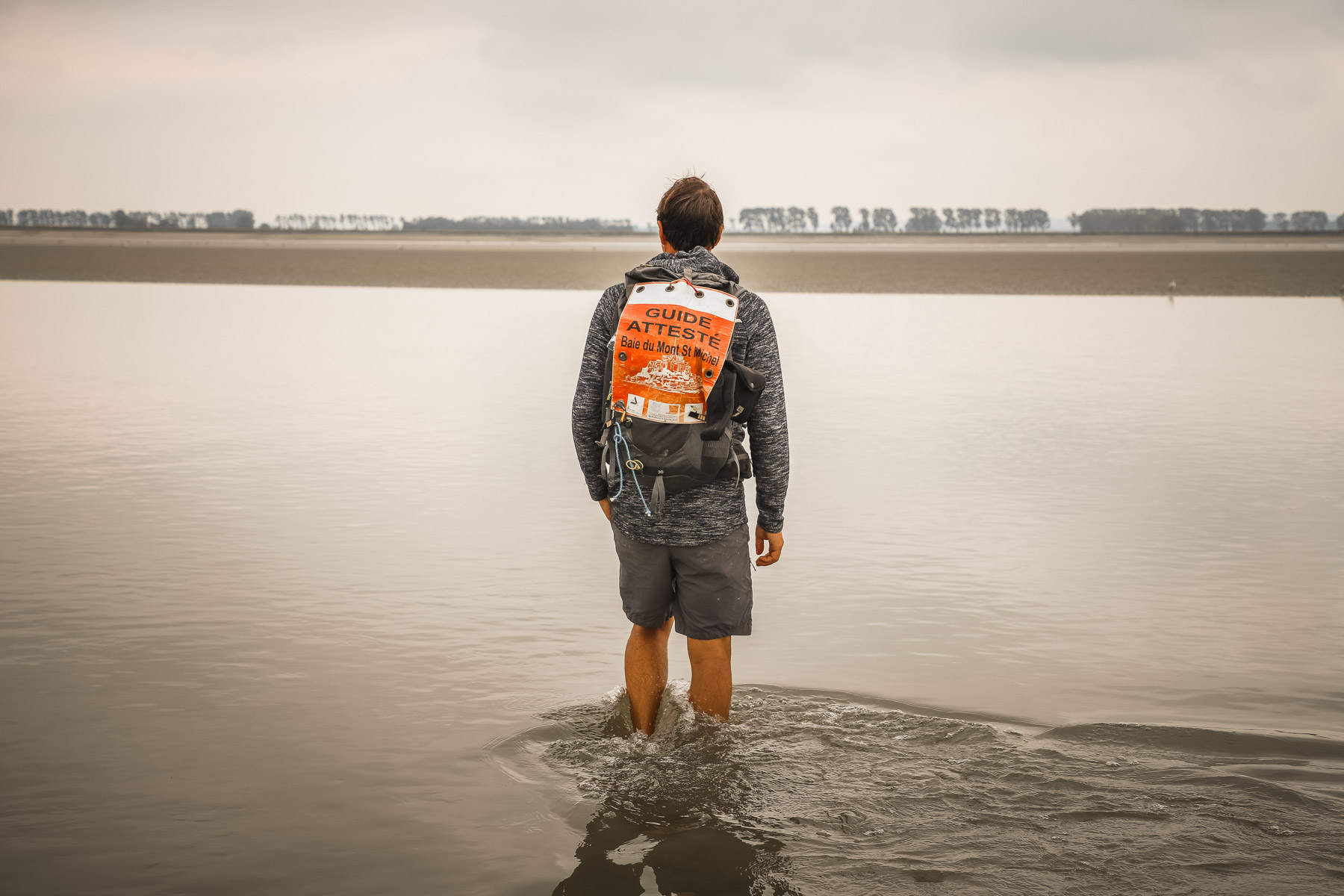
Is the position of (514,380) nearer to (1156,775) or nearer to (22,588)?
(22,588)

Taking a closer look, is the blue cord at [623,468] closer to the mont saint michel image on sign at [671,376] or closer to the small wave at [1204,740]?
the mont saint michel image on sign at [671,376]

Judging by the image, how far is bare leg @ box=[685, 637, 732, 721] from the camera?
13.9ft

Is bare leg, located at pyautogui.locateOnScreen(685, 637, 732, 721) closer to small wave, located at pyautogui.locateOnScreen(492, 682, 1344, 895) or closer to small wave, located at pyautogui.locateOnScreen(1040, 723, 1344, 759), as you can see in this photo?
small wave, located at pyautogui.locateOnScreen(492, 682, 1344, 895)

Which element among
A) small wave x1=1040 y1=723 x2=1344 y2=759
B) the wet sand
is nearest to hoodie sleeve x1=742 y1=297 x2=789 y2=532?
small wave x1=1040 y1=723 x2=1344 y2=759

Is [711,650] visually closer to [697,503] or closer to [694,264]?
[697,503]

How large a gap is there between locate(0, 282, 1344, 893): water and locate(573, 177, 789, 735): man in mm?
601

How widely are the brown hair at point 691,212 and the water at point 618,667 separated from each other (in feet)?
6.03

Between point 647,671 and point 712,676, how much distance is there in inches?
9.5

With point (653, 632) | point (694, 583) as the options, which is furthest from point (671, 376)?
point (653, 632)

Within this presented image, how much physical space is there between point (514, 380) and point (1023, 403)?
6305mm

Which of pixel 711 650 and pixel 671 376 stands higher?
pixel 671 376

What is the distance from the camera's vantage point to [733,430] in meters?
4.11

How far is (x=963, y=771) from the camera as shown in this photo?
4.22 m

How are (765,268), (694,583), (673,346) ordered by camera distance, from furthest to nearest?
(765,268) < (694,583) < (673,346)
